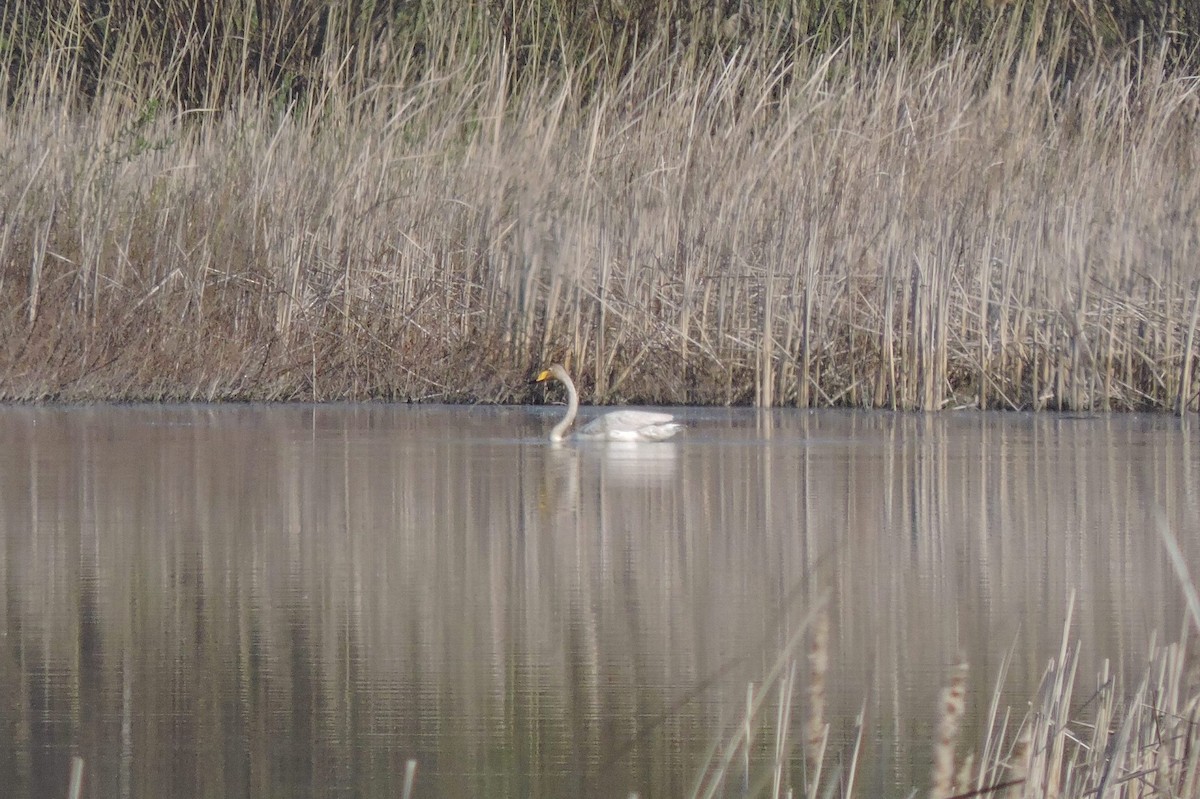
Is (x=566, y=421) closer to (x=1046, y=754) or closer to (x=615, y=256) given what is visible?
(x=615, y=256)

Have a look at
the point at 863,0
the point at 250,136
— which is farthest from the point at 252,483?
the point at 863,0

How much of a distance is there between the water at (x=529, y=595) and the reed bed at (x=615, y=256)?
1.24 m

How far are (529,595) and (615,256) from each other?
18.3 ft

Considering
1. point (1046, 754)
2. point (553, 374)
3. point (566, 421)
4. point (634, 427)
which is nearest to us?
point (1046, 754)

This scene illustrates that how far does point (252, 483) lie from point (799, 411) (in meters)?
3.60

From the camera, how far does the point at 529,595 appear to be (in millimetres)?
5230

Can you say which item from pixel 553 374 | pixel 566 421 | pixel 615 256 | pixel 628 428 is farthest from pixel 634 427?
Result: pixel 615 256

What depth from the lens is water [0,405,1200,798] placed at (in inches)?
147

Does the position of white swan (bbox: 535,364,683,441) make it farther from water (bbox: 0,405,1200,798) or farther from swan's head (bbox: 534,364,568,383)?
swan's head (bbox: 534,364,568,383)

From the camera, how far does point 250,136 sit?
1109 cm

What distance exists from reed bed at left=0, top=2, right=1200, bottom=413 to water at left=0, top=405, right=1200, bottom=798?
124 centimetres

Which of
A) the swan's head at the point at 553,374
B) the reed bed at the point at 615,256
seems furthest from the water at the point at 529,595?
the reed bed at the point at 615,256

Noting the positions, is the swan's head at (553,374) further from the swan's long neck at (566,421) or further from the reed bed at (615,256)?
the reed bed at (615,256)

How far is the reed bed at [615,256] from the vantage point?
1016 cm
